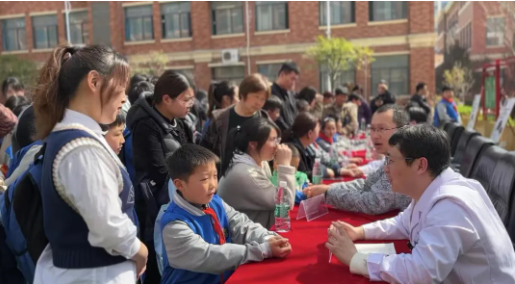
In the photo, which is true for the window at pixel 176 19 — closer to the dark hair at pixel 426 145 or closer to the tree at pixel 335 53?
the tree at pixel 335 53

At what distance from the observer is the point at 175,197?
6.37ft

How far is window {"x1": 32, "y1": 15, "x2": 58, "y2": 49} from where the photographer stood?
2177 cm

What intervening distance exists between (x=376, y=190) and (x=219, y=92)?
2334 millimetres

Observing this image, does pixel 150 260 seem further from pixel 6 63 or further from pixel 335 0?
pixel 6 63

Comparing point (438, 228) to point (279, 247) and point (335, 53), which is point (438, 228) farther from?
point (335, 53)

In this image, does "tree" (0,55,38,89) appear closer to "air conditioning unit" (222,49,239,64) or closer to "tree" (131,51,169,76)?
"tree" (131,51,169,76)

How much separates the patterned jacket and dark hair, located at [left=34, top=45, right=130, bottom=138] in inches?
57.7

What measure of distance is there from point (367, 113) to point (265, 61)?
33.9ft

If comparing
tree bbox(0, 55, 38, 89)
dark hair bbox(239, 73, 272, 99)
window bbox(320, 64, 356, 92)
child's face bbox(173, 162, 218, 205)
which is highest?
tree bbox(0, 55, 38, 89)

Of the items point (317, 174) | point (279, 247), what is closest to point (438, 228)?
point (279, 247)

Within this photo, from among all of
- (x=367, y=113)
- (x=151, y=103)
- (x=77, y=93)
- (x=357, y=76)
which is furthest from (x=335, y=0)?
(x=77, y=93)

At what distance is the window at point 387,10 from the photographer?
691 inches

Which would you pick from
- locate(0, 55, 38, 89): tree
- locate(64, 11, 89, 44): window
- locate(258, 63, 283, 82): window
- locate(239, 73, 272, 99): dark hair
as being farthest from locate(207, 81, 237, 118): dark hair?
locate(64, 11, 89, 44): window

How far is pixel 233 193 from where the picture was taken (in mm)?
2553
